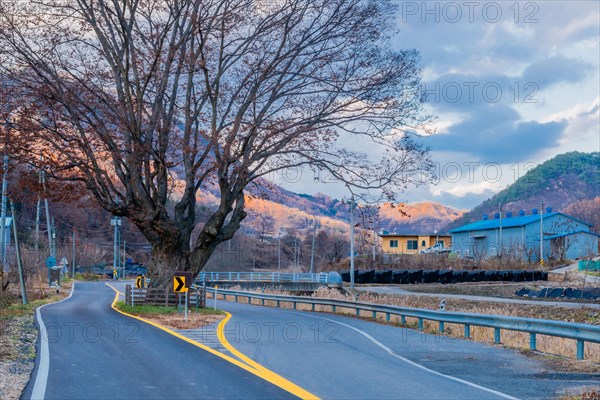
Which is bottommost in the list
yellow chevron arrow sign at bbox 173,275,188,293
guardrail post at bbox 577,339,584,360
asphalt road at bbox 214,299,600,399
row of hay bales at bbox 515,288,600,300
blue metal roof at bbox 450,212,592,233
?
row of hay bales at bbox 515,288,600,300

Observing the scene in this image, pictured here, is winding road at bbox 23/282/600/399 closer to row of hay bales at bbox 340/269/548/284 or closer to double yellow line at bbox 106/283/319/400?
double yellow line at bbox 106/283/319/400

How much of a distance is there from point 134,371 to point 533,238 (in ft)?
272

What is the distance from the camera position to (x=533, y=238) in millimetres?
88812

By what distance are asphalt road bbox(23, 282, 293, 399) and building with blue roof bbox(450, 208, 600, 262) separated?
69501 millimetres

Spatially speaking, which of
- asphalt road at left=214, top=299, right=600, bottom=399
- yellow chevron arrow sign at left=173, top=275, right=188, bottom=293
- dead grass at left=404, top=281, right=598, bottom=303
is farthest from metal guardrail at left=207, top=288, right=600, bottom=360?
dead grass at left=404, top=281, right=598, bottom=303

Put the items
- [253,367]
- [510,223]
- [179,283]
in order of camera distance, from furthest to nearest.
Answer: [510,223]
[179,283]
[253,367]

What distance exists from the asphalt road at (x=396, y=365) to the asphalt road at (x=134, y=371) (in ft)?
3.19

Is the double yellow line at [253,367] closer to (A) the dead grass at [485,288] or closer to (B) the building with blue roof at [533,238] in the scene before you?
(A) the dead grass at [485,288]

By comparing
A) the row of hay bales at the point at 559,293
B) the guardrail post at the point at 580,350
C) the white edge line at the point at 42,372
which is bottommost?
the row of hay bales at the point at 559,293

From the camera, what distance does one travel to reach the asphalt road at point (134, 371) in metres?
9.95

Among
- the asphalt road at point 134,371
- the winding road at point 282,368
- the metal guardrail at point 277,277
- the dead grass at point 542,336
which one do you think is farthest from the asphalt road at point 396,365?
the metal guardrail at point 277,277

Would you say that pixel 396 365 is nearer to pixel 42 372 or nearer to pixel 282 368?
pixel 282 368

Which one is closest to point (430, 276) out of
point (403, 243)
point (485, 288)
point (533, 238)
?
point (485, 288)

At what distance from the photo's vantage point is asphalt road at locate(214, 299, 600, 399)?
10562 millimetres
